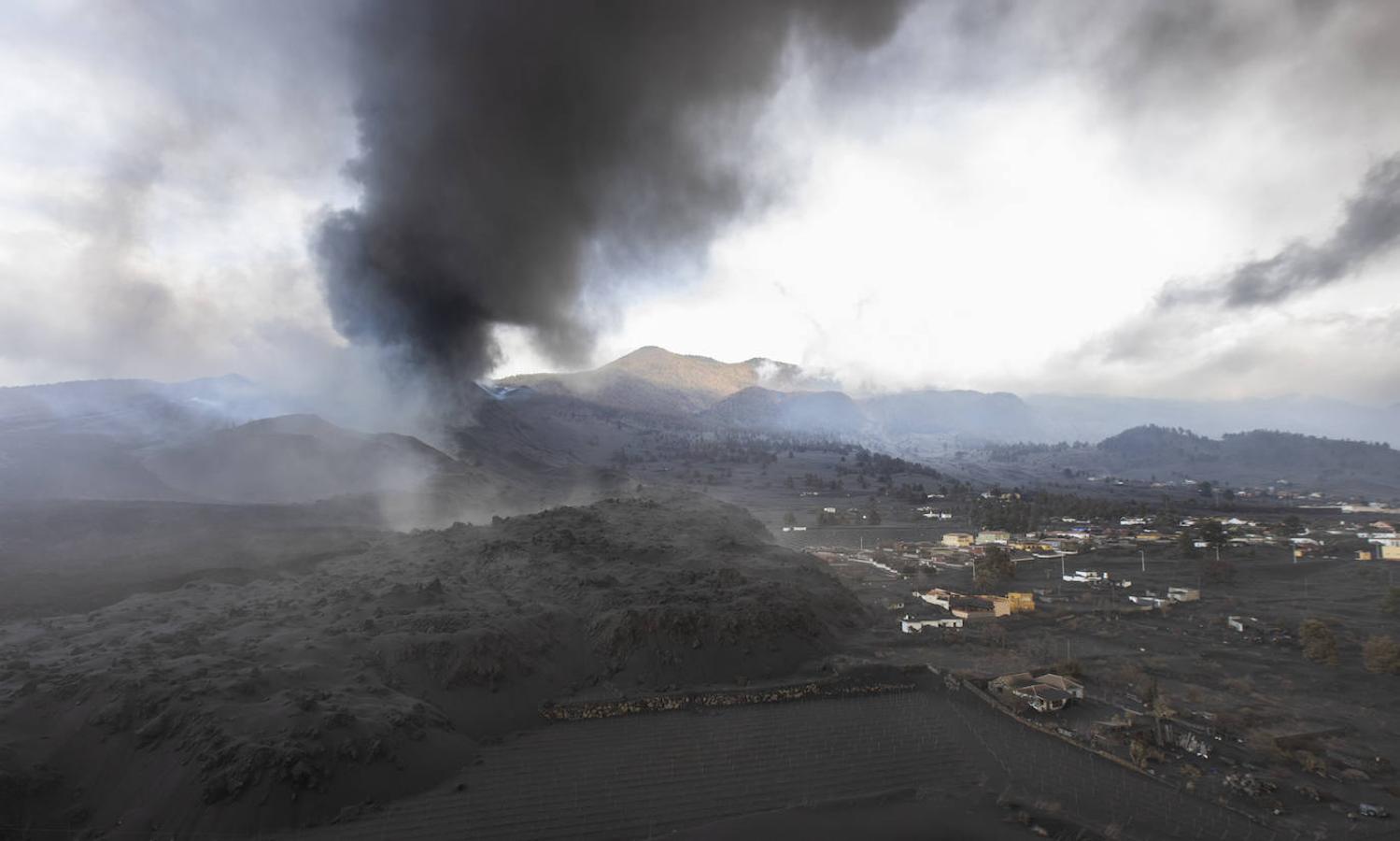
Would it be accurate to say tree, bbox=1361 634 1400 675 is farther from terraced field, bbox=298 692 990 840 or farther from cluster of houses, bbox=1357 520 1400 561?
cluster of houses, bbox=1357 520 1400 561

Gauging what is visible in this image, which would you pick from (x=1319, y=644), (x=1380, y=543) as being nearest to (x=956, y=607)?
(x=1319, y=644)

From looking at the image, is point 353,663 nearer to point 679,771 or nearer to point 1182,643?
point 679,771

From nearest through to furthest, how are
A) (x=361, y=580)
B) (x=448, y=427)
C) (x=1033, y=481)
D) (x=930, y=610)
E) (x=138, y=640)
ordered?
(x=138, y=640) < (x=361, y=580) < (x=930, y=610) < (x=448, y=427) < (x=1033, y=481)

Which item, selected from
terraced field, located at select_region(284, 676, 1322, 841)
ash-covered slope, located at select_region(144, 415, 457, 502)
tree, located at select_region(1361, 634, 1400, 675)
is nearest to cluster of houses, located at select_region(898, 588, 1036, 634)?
terraced field, located at select_region(284, 676, 1322, 841)

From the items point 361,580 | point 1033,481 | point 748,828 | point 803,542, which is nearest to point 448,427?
point 803,542

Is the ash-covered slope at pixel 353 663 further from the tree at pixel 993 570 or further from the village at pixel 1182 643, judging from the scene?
the tree at pixel 993 570

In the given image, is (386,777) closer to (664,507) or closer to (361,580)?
(361,580)

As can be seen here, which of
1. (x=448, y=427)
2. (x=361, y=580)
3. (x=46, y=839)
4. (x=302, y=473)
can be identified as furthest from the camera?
(x=448, y=427)
